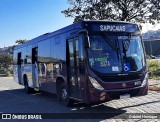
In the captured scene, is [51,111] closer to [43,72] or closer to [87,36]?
[87,36]

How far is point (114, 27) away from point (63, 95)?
3608 mm

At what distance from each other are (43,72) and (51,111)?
431 cm

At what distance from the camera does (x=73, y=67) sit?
39.3 feet

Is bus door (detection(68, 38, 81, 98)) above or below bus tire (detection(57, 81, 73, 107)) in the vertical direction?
above

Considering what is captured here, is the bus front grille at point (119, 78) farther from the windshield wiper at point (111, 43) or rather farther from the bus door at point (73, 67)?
the bus door at point (73, 67)

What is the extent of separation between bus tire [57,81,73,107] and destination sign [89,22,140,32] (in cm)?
299

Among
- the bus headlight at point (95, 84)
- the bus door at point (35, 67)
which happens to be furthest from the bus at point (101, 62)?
the bus door at point (35, 67)

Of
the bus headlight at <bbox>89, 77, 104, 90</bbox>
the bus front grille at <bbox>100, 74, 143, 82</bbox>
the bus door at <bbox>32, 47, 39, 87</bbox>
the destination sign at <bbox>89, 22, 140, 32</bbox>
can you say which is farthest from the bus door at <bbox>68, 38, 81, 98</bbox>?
the bus door at <bbox>32, 47, 39, 87</bbox>

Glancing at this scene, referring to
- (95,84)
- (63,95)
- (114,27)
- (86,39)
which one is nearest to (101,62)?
(95,84)

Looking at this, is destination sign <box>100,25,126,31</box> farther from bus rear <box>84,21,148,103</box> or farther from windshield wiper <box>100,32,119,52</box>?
windshield wiper <box>100,32,119,52</box>

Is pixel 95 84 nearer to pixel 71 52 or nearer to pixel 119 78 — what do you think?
pixel 119 78

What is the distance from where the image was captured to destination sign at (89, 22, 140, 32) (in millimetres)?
11242

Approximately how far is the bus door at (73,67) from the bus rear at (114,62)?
867mm

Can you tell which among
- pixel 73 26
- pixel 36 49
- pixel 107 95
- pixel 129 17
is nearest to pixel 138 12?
pixel 129 17
